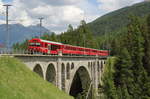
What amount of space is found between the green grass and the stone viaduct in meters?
3.09

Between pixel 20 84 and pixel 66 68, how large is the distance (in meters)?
24.4

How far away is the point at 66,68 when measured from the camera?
45.1 metres

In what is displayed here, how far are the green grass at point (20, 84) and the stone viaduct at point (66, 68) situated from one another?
10.1 ft

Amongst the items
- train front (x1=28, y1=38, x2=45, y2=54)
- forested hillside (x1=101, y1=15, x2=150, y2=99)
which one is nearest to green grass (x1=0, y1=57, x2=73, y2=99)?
train front (x1=28, y1=38, x2=45, y2=54)

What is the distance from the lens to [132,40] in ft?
218

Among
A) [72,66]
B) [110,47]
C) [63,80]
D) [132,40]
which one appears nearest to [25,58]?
[63,80]

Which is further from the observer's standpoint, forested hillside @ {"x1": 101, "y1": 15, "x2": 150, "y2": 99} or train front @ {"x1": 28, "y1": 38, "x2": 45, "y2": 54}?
forested hillside @ {"x1": 101, "y1": 15, "x2": 150, "y2": 99}

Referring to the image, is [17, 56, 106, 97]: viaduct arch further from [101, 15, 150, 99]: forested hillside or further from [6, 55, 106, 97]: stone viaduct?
[101, 15, 150, 99]: forested hillside

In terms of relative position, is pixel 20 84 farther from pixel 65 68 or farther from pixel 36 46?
pixel 65 68

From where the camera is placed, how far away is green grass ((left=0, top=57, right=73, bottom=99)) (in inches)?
725

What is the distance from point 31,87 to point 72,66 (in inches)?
1136

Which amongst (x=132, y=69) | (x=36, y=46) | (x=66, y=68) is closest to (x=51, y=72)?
(x=36, y=46)

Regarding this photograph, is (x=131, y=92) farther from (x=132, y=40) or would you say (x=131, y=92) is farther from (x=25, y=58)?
(x=25, y=58)

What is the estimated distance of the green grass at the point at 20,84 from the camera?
18406 mm
